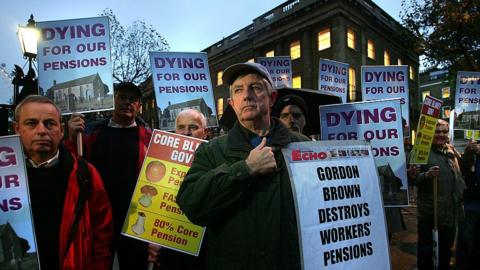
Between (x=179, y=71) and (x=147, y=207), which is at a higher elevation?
(x=179, y=71)

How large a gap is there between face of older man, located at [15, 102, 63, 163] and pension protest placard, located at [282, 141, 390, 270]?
1.63 meters

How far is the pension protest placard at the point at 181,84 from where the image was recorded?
15.3ft

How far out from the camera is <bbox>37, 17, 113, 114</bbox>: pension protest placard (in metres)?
3.59

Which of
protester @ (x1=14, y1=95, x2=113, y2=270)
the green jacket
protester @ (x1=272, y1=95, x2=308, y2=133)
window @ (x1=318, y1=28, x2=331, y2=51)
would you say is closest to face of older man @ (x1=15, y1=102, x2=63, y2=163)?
protester @ (x1=14, y1=95, x2=113, y2=270)

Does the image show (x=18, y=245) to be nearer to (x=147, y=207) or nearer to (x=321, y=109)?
(x=147, y=207)

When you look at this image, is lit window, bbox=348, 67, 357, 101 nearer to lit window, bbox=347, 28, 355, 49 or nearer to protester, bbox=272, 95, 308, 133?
lit window, bbox=347, 28, 355, 49

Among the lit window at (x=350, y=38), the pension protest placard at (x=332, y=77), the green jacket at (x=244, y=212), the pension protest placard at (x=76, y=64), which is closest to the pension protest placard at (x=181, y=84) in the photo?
the pension protest placard at (x=76, y=64)

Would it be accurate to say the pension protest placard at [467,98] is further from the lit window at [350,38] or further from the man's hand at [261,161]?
the lit window at [350,38]

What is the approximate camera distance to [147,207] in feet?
9.47

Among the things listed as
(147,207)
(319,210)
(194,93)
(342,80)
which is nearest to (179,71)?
(194,93)

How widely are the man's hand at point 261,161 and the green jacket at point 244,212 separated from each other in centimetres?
4

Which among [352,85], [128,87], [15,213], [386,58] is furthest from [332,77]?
[386,58]

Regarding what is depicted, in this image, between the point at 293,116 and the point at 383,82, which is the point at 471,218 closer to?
the point at 383,82

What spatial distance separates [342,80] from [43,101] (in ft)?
21.2
